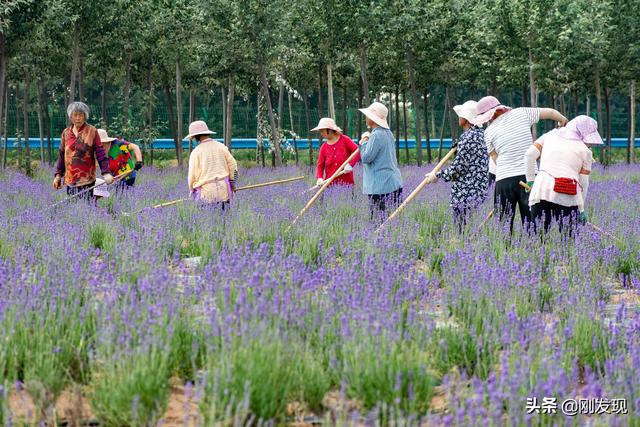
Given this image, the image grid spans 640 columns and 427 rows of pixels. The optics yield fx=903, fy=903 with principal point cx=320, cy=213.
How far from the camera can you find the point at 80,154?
9406mm

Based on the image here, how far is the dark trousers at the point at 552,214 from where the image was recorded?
791 cm

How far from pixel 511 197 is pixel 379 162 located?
150 cm

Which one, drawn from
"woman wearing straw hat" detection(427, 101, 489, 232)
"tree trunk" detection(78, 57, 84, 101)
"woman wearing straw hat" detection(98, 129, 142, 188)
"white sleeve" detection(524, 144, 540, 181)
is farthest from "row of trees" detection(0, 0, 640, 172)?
"white sleeve" detection(524, 144, 540, 181)

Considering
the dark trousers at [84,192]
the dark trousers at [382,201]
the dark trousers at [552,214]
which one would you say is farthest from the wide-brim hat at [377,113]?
the dark trousers at [84,192]

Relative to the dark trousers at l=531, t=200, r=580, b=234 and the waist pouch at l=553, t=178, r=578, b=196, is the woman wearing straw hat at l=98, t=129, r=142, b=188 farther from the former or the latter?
the waist pouch at l=553, t=178, r=578, b=196

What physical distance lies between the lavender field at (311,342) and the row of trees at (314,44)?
540 inches

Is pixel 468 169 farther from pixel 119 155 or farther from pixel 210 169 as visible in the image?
pixel 119 155

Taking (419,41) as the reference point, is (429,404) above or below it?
below

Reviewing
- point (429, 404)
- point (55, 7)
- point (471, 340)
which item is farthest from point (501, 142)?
point (55, 7)

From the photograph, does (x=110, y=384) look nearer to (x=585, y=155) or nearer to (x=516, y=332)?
(x=516, y=332)

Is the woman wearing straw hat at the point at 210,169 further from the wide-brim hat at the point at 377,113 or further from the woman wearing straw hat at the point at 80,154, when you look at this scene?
the wide-brim hat at the point at 377,113

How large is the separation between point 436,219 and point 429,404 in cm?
635

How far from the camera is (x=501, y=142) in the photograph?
8.62 metres

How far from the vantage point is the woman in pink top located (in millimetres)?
7770
